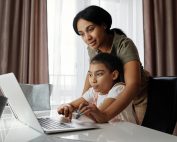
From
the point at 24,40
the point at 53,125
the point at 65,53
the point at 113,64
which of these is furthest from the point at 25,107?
the point at 65,53

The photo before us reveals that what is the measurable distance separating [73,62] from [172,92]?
1.87m

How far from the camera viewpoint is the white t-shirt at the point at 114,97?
1.19 meters

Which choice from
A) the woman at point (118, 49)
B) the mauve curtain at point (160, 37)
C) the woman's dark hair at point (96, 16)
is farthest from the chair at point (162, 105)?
the mauve curtain at point (160, 37)

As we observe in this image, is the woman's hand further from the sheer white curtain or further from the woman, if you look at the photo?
the sheer white curtain

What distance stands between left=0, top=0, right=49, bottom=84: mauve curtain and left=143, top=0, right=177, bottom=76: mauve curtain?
1.26 meters

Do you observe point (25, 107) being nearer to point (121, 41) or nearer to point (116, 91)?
point (116, 91)

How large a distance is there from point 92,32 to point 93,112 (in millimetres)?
552

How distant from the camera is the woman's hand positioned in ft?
3.08

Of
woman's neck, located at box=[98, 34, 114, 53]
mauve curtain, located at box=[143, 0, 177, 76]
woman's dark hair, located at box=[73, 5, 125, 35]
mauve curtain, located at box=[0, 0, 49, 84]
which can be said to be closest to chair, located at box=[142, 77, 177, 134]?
woman's neck, located at box=[98, 34, 114, 53]

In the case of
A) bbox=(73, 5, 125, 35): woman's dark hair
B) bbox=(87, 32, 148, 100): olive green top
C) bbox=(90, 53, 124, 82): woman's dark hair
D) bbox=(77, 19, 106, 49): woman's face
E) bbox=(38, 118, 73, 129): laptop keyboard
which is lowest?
bbox=(38, 118, 73, 129): laptop keyboard


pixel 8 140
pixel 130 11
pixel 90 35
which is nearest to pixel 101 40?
pixel 90 35

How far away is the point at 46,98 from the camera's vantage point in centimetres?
217

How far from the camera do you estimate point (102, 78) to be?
1.28m

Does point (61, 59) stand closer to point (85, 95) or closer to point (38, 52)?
point (38, 52)
